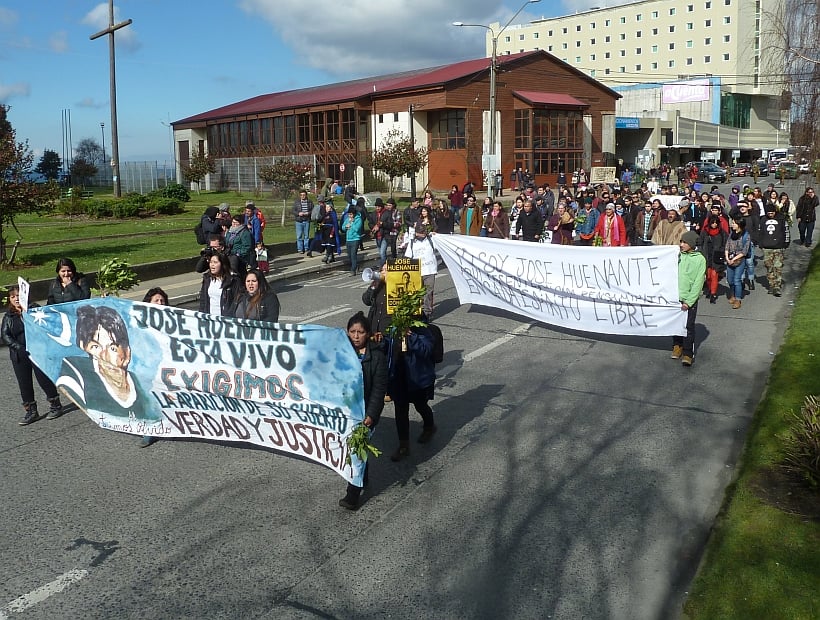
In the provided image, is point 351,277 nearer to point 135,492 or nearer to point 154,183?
point 135,492

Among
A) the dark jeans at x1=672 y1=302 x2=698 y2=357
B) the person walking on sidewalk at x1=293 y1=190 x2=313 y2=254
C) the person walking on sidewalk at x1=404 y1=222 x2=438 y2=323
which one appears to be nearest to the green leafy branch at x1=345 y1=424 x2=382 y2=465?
the dark jeans at x1=672 y1=302 x2=698 y2=357

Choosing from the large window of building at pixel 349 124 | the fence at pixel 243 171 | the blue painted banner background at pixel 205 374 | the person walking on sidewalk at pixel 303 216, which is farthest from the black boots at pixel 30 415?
the large window of building at pixel 349 124

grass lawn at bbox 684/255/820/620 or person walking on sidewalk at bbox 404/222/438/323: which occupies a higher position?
person walking on sidewalk at bbox 404/222/438/323

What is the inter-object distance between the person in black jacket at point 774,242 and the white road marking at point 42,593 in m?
13.8

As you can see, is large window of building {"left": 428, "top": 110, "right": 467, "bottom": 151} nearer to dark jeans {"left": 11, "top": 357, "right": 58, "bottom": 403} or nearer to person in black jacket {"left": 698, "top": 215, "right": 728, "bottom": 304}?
person in black jacket {"left": 698, "top": 215, "right": 728, "bottom": 304}

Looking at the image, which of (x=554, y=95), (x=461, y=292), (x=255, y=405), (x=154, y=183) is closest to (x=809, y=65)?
(x=461, y=292)

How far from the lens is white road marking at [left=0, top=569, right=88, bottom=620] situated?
189 inches

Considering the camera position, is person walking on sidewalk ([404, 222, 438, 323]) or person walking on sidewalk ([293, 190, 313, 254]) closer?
person walking on sidewalk ([404, 222, 438, 323])

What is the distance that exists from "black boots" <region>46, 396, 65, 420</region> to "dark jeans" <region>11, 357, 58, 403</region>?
103 mm

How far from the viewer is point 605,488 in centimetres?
649

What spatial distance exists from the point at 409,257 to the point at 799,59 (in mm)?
7529

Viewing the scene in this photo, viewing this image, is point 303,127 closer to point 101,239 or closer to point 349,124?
point 349,124

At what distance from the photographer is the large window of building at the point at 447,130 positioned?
49.8 m

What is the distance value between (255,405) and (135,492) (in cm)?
122
